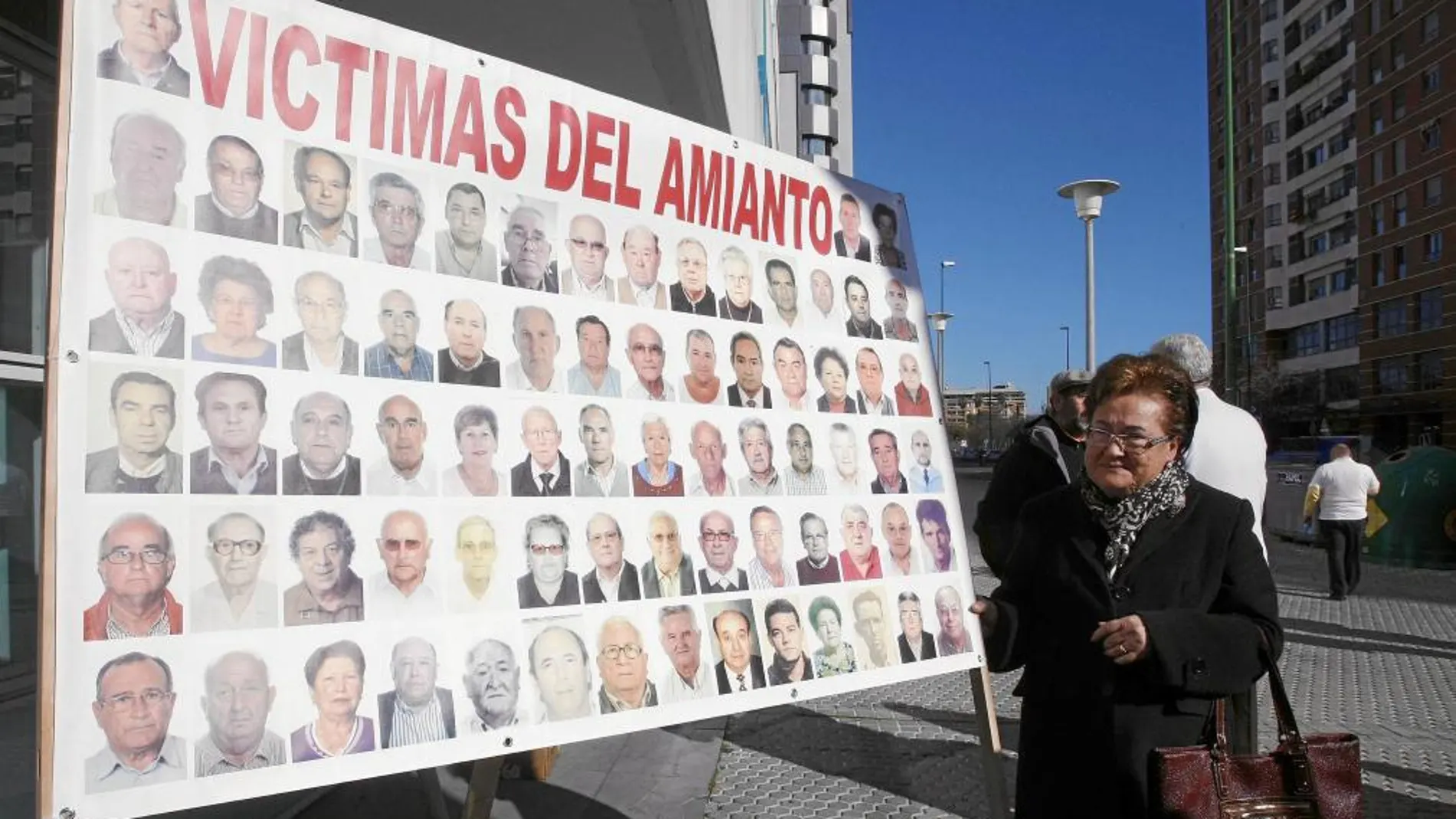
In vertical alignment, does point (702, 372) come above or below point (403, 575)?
above

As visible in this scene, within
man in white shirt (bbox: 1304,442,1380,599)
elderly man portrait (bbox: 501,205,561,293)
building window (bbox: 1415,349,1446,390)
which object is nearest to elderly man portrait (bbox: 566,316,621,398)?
elderly man portrait (bbox: 501,205,561,293)

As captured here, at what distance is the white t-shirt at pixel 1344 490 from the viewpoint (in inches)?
419

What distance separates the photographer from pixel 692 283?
237cm

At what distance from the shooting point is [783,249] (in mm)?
2582

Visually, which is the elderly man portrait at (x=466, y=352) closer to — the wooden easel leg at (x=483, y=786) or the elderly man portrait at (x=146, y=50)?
the elderly man portrait at (x=146, y=50)

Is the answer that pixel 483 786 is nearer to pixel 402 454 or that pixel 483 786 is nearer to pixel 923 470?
pixel 402 454

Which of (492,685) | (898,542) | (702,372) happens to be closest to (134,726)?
(492,685)

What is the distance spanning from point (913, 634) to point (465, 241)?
152 centimetres

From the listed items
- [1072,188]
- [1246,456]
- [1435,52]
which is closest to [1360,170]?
[1435,52]

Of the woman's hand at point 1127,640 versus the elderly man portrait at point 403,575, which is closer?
the elderly man portrait at point 403,575

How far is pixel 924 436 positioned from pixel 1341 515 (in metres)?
9.85

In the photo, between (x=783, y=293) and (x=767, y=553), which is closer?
(x=767, y=553)

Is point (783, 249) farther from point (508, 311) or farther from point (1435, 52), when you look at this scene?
point (1435, 52)

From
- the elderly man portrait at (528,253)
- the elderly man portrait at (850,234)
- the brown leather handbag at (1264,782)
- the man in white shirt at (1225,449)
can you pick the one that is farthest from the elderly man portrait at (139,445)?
the man in white shirt at (1225,449)
